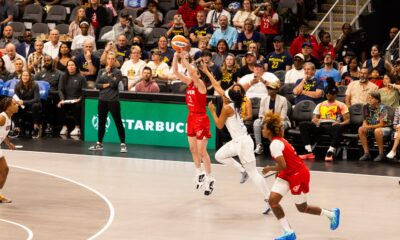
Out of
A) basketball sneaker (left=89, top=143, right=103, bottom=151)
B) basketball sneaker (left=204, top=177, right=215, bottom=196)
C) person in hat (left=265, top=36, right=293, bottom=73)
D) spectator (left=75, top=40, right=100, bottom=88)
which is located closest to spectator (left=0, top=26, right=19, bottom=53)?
spectator (left=75, top=40, right=100, bottom=88)

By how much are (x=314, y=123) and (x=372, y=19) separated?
18.8 feet

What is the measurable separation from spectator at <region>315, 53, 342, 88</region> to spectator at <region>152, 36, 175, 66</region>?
3.67m

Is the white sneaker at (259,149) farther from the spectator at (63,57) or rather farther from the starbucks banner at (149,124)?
the spectator at (63,57)

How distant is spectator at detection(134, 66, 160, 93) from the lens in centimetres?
2119

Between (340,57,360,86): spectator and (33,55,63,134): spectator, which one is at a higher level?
(340,57,360,86): spectator

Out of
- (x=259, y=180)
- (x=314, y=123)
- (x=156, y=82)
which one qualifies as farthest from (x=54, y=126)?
(x=259, y=180)

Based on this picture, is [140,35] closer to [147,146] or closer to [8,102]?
[147,146]

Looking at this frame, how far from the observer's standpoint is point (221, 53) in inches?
858

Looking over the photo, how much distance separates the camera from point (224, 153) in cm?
1441

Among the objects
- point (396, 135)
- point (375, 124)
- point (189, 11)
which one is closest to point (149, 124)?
point (189, 11)

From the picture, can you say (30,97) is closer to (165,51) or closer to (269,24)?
(165,51)

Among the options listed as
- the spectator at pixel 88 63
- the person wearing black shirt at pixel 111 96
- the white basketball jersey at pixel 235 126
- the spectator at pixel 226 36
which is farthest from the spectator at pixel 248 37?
the white basketball jersey at pixel 235 126

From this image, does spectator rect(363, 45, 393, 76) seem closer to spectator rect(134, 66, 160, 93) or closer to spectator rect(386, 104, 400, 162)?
spectator rect(386, 104, 400, 162)

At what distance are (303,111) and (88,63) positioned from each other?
18.8 ft
